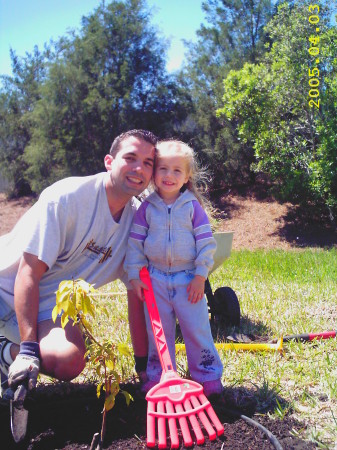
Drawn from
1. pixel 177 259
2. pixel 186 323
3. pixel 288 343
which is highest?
pixel 177 259

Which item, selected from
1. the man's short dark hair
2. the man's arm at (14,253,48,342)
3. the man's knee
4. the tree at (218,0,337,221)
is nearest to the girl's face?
the man's short dark hair

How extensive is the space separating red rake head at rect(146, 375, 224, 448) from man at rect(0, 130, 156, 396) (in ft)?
1.43

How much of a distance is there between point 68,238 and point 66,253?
0.26 ft

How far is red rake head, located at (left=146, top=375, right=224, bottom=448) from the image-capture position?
5.85ft

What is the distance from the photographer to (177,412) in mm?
1869

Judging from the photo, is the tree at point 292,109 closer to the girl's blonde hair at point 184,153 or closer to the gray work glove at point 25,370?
the girl's blonde hair at point 184,153

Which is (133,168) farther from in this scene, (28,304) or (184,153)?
(28,304)

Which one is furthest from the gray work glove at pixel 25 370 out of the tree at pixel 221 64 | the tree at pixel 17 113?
the tree at pixel 17 113

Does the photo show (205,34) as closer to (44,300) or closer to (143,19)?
(143,19)

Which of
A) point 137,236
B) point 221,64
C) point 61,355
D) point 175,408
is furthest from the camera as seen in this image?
point 221,64

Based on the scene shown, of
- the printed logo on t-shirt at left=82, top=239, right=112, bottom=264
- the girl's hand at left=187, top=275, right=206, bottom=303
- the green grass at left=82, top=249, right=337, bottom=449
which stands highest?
the printed logo on t-shirt at left=82, top=239, right=112, bottom=264

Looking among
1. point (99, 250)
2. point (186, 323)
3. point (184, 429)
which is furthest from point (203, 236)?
point (184, 429)

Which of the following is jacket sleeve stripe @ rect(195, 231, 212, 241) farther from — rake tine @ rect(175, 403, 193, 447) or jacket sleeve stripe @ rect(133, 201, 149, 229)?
rake tine @ rect(175, 403, 193, 447)

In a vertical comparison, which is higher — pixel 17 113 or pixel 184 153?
pixel 17 113
